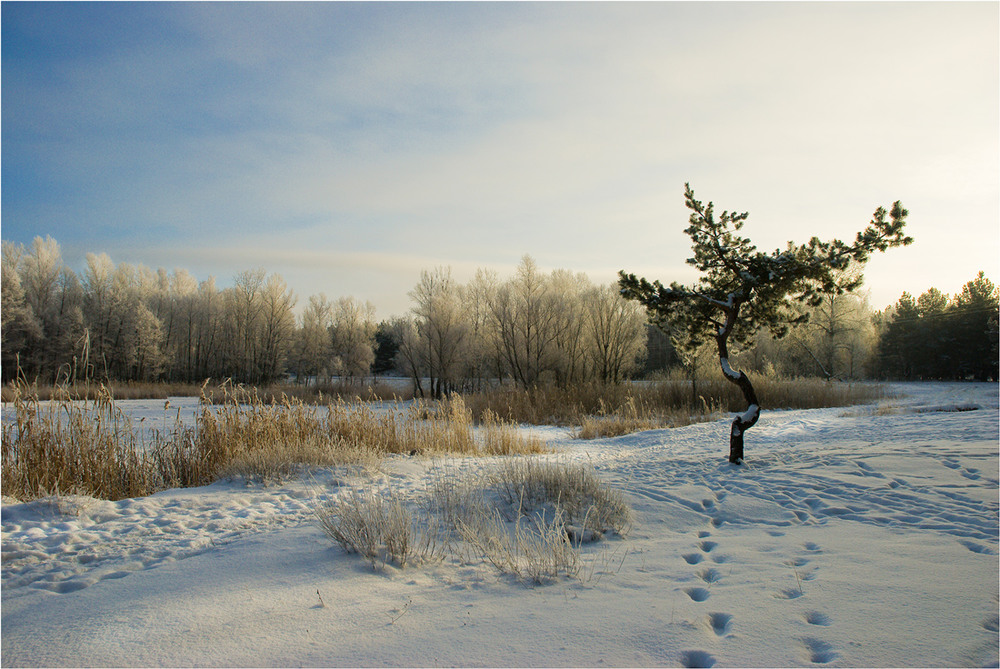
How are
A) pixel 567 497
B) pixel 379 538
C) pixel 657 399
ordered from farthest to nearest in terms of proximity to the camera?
pixel 657 399 < pixel 567 497 < pixel 379 538

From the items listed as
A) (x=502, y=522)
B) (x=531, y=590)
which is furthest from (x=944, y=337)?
(x=531, y=590)

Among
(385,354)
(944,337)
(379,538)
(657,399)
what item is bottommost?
(657,399)

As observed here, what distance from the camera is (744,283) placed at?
8.63 meters

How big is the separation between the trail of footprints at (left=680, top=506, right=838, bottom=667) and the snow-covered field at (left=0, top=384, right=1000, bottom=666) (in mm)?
14

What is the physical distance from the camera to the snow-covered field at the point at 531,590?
2.38m

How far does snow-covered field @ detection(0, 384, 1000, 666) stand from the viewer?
238 centimetres

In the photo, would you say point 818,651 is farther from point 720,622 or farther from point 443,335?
point 443,335

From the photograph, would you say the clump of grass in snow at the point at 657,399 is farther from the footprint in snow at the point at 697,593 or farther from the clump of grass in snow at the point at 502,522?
the footprint in snow at the point at 697,593

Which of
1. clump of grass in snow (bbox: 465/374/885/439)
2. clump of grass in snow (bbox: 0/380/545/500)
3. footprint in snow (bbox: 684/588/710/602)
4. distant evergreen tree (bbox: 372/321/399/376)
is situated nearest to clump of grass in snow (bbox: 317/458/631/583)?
footprint in snow (bbox: 684/588/710/602)

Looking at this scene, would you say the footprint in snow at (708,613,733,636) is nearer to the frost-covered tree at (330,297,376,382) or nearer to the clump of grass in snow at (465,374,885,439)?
the clump of grass in snow at (465,374,885,439)

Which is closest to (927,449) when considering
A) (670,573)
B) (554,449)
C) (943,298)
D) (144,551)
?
(554,449)

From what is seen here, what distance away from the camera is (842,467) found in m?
7.35

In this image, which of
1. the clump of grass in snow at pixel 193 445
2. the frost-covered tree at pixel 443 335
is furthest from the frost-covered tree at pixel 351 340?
the clump of grass in snow at pixel 193 445

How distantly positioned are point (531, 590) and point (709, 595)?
1.06 m
